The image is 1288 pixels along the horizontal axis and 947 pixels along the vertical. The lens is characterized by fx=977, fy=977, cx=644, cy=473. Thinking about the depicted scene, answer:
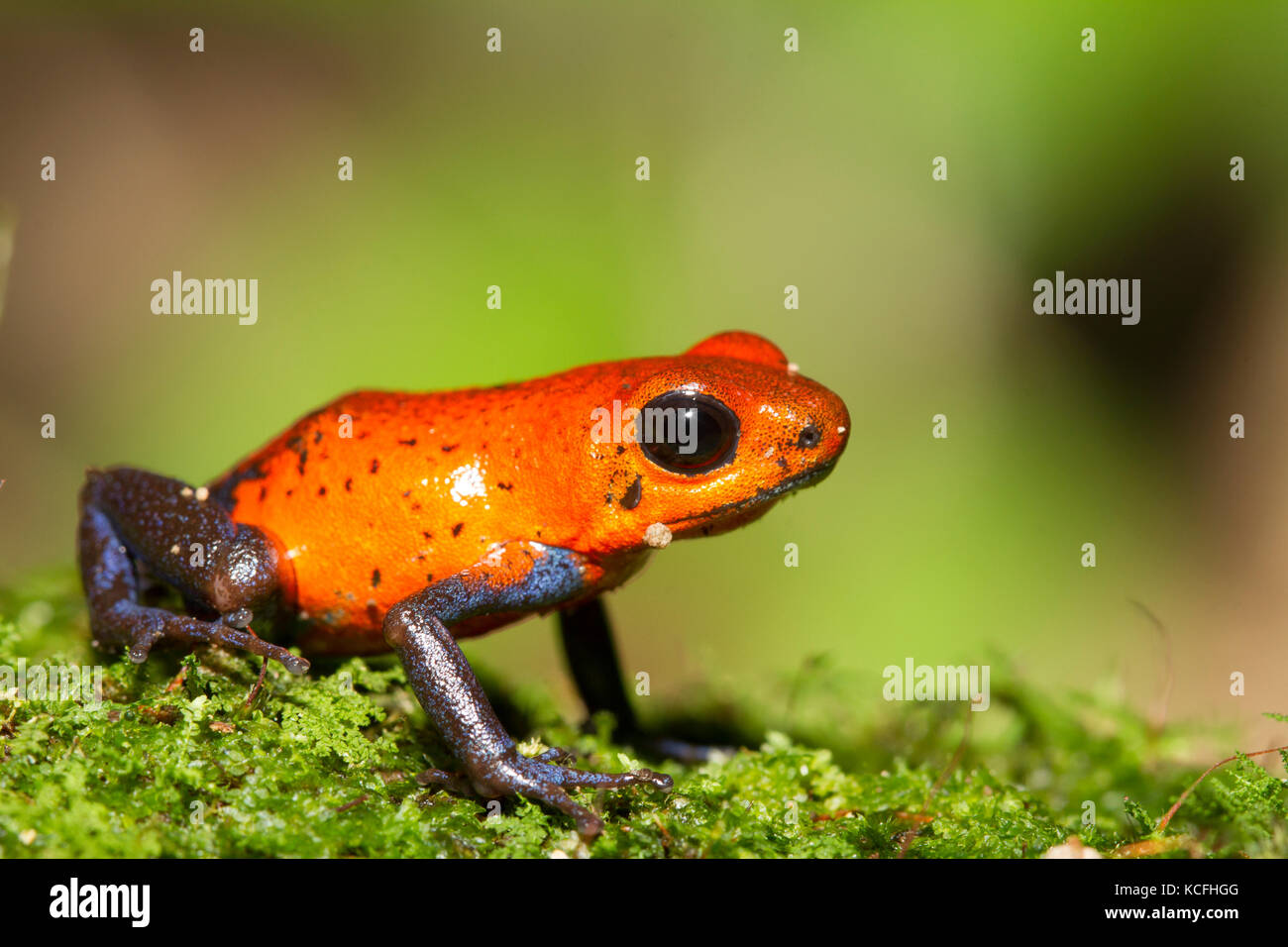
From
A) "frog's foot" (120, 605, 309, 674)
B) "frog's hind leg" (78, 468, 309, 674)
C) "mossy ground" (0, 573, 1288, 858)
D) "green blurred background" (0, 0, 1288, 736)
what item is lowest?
"mossy ground" (0, 573, 1288, 858)

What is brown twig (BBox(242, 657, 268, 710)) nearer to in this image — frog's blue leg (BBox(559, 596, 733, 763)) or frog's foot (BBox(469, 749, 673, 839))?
frog's foot (BBox(469, 749, 673, 839))

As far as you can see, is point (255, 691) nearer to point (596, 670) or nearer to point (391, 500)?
point (391, 500)

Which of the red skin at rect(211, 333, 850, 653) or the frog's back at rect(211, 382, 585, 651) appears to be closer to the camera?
the red skin at rect(211, 333, 850, 653)

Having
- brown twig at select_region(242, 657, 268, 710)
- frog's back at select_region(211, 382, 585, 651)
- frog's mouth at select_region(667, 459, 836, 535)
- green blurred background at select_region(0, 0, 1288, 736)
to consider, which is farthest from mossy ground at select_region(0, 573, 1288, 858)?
green blurred background at select_region(0, 0, 1288, 736)

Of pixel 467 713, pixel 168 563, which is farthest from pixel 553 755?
pixel 168 563

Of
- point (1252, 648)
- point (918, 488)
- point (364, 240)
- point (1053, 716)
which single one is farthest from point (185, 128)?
point (1252, 648)

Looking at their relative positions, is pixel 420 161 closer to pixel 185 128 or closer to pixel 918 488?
pixel 185 128
